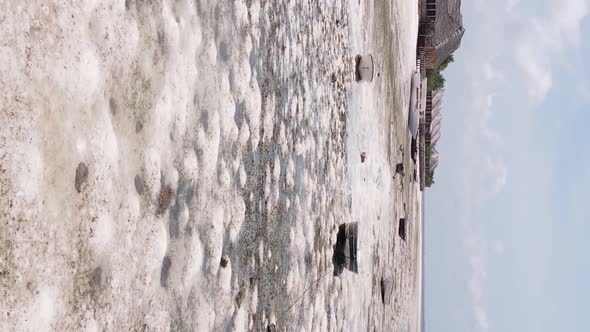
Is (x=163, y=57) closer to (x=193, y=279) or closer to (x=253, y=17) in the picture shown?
(x=193, y=279)

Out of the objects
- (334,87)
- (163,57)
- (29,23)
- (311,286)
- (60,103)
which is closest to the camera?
(29,23)

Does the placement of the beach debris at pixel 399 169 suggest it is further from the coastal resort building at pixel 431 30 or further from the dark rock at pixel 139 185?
the dark rock at pixel 139 185

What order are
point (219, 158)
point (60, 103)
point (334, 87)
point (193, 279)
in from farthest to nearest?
point (334, 87)
point (219, 158)
point (193, 279)
point (60, 103)

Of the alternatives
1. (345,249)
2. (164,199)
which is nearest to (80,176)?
(164,199)

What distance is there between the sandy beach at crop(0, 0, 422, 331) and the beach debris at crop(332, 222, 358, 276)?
0.16m

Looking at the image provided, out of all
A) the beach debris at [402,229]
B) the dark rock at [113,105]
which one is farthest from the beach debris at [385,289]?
the dark rock at [113,105]

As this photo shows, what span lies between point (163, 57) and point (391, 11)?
20.6 ft

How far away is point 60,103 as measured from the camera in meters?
1.48

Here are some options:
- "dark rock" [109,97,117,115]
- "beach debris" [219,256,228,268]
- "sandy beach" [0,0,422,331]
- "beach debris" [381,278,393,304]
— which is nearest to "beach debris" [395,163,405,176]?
"beach debris" [381,278,393,304]

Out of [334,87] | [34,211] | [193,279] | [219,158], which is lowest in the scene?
[193,279]

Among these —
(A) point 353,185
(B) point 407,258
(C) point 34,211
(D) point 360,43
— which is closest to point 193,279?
(C) point 34,211

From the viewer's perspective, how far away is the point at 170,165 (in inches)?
83.6

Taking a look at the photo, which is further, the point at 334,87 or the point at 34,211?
the point at 334,87

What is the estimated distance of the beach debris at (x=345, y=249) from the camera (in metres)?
4.87
